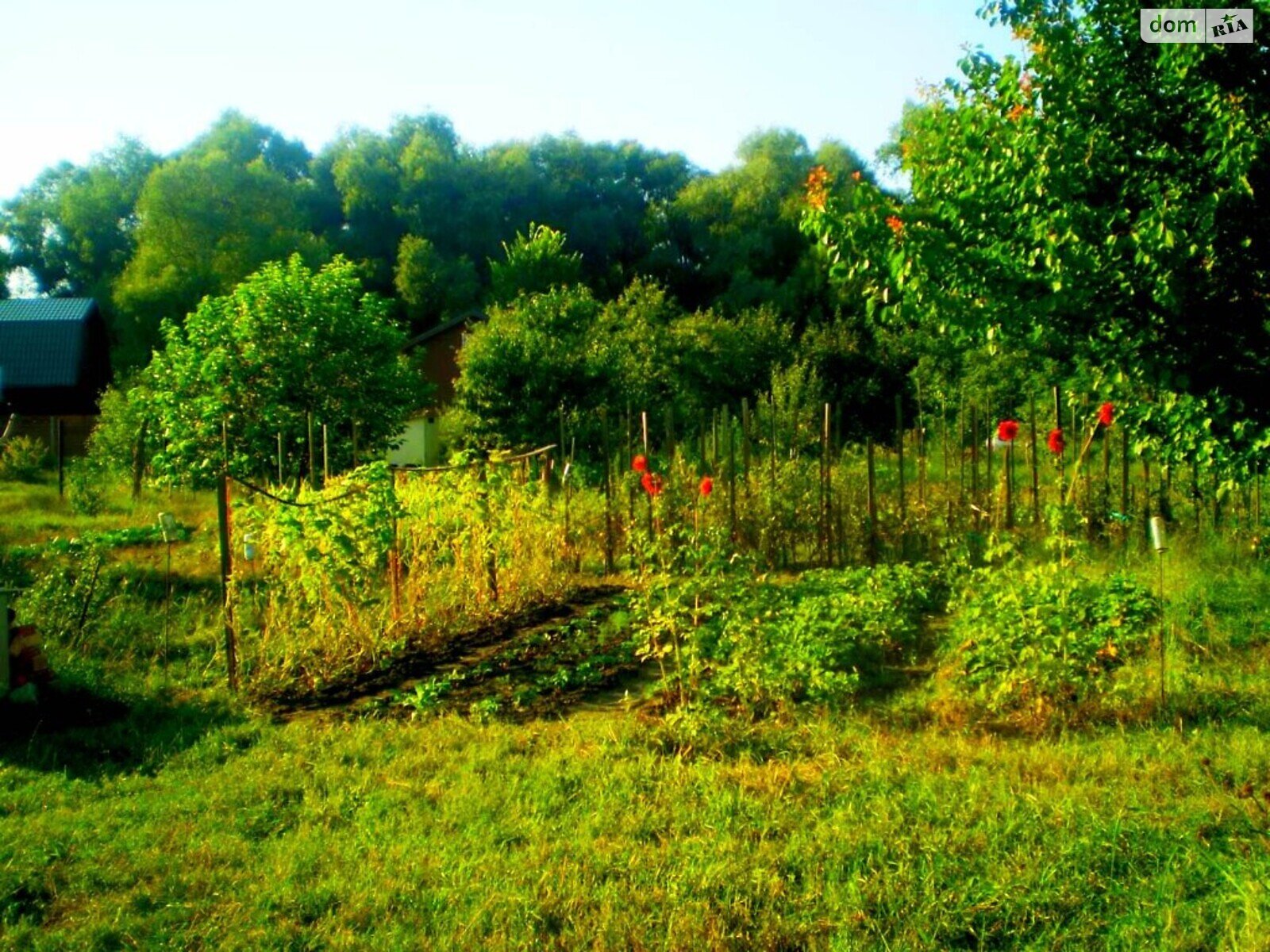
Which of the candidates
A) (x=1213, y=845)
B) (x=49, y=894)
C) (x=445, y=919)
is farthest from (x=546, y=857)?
(x=1213, y=845)

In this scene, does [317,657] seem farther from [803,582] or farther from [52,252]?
[52,252]

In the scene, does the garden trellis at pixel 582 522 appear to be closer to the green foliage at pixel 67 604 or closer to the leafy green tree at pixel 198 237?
the green foliage at pixel 67 604

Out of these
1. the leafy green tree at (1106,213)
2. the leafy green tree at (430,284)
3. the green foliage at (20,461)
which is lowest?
the green foliage at (20,461)

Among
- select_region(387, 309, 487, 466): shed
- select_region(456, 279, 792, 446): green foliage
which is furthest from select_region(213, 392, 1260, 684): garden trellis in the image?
select_region(387, 309, 487, 466): shed

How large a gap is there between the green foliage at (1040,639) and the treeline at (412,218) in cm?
3302

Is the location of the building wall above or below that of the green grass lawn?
above

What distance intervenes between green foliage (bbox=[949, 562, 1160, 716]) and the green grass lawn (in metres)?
0.19

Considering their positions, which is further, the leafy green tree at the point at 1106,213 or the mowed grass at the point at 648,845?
the leafy green tree at the point at 1106,213

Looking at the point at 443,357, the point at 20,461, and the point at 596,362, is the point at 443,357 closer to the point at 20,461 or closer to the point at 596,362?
the point at 596,362

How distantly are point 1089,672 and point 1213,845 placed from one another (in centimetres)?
175

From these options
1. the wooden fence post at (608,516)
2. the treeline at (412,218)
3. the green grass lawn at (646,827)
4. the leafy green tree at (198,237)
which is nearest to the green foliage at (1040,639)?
the green grass lawn at (646,827)

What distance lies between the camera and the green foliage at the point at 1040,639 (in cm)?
538

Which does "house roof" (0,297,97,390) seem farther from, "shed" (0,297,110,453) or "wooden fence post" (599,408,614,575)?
"wooden fence post" (599,408,614,575)

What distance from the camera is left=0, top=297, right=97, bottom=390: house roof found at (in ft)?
110
